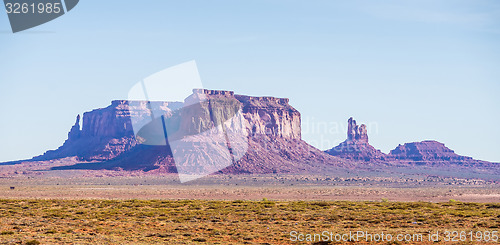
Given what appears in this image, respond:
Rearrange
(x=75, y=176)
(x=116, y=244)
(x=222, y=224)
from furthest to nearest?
(x=75, y=176), (x=222, y=224), (x=116, y=244)

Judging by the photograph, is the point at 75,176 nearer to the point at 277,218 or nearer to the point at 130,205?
the point at 130,205

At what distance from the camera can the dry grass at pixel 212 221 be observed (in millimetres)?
34094

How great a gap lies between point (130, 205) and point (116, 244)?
22226mm

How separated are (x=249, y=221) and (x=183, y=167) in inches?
5079

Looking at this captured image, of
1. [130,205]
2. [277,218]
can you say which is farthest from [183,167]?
[277,218]

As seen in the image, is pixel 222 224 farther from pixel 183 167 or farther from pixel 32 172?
pixel 32 172

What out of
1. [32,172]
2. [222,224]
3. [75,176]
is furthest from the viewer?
[32,172]

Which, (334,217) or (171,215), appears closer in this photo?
(334,217)

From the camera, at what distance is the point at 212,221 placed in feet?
136

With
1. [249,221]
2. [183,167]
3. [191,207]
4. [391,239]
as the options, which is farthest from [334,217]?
[183,167]

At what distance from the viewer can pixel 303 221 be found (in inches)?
1618

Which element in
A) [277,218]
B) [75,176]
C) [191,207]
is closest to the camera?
[277,218]

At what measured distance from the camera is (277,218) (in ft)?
141

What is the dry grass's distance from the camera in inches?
→ 1342
